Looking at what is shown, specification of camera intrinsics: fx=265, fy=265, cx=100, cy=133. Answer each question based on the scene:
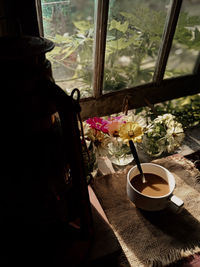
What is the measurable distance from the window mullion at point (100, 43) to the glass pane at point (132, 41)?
0.12 ft

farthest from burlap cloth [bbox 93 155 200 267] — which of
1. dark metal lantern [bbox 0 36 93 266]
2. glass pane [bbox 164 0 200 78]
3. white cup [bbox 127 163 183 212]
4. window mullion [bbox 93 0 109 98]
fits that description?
glass pane [bbox 164 0 200 78]

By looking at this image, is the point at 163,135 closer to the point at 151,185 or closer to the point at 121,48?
the point at 151,185

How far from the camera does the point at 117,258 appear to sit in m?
0.75

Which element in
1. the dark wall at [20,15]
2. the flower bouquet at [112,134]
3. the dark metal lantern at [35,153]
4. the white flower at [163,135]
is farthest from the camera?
the white flower at [163,135]

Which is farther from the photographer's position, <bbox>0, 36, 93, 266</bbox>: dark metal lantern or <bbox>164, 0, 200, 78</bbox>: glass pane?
<bbox>164, 0, 200, 78</bbox>: glass pane

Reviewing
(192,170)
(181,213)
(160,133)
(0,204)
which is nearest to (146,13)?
(160,133)

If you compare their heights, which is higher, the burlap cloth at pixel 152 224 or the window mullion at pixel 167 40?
the window mullion at pixel 167 40

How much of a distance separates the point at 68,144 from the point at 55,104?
0.09 m

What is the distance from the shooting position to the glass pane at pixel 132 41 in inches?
38.4

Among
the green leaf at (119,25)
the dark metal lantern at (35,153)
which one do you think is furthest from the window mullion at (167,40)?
the dark metal lantern at (35,153)

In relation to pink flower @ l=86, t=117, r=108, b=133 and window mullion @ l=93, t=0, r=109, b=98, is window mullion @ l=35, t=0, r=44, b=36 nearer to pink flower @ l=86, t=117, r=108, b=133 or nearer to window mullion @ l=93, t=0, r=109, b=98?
window mullion @ l=93, t=0, r=109, b=98

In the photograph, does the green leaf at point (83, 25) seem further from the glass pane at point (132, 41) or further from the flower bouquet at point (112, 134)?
the flower bouquet at point (112, 134)

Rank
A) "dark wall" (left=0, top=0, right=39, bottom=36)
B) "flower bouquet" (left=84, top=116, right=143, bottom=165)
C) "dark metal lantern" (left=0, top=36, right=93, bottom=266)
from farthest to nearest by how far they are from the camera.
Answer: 1. "flower bouquet" (left=84, top=116, right=143, bottom=165)
2. "dark wall" (left=0, top=0, right=39, bottom=36)
3. "dark metal lantern" (left=0, top=36, right=93, bottom=266)

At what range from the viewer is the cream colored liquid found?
32.9 inches
